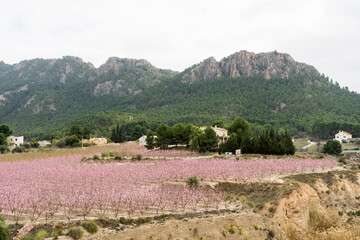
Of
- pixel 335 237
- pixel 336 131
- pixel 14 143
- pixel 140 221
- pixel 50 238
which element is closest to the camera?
pixel 50 238

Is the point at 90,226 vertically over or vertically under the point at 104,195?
under

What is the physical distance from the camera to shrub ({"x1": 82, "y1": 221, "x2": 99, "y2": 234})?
1027 cm

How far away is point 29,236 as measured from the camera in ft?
31.3

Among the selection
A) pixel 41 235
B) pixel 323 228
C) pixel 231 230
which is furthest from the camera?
pixel 323 228

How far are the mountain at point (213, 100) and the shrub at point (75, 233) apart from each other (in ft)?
298

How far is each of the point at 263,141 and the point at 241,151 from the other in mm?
3306

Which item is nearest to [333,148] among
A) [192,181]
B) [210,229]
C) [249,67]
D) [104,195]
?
[192,181]

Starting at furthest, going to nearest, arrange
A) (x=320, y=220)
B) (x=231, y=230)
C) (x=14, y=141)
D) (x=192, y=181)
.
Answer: (x=14, y=141)
(x=192, y=181)
(x=320, y=220)
(x=231, y=230)

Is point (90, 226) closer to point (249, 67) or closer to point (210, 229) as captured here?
point (210, 229)

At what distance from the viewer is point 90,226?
10.4 m

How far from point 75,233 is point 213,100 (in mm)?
129361

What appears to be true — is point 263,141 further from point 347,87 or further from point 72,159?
point 347,87

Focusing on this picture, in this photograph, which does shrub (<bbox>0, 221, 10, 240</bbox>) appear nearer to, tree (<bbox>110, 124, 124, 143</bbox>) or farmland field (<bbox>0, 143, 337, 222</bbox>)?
farmland field (<bbox>0, 143, 337, 222</bbox>)

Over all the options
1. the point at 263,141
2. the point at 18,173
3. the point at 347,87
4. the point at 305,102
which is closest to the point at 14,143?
the point at 18,173
